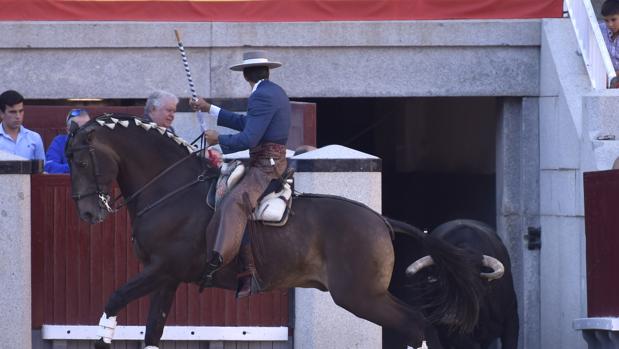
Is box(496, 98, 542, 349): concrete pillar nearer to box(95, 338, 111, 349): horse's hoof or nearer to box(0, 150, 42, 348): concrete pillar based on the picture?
box(0, 150, 42, 348): concrete pillar

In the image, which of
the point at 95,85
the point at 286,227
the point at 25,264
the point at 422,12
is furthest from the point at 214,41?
the point at 286,227

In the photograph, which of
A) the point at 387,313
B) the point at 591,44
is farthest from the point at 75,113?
the point at 591,44

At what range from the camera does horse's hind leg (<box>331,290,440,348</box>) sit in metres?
10.1

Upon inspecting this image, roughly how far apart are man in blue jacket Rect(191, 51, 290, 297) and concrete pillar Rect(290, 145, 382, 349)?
1.52 metres

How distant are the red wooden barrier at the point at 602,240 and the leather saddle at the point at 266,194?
3.02 metres

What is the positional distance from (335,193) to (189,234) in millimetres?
2032

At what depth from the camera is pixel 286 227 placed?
10102 millimetres

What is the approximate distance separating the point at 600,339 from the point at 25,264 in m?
4.80

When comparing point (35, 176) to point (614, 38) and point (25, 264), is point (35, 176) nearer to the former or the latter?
point (25, 264)

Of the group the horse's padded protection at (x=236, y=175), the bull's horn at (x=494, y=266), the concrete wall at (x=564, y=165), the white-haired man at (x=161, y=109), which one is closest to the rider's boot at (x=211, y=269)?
the horse's padded protection at (x=236, y=175)

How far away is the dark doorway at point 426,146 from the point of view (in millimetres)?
17016

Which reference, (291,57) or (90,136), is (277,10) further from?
(90,136)

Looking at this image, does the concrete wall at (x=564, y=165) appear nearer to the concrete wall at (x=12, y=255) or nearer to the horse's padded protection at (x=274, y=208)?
the horse's padded protection at (x=274, y=208)

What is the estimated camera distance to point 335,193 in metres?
11.9
